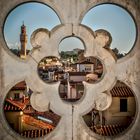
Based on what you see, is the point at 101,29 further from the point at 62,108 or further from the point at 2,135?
the point at 2,135

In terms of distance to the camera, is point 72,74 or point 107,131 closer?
point 107,131

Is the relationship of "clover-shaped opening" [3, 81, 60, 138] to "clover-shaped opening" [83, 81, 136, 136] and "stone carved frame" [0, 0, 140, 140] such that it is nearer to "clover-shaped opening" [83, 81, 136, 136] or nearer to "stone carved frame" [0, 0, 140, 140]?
"stone carved frame" [0, 0, 140, 140]

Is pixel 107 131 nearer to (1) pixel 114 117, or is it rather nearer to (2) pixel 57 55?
(2) pixel 57 55

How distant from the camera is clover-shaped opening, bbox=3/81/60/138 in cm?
307

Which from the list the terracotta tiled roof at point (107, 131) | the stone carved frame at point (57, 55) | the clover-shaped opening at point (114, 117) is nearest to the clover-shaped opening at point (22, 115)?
the stone carved frame at point (57, 55)

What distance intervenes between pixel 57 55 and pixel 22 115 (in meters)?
8.46

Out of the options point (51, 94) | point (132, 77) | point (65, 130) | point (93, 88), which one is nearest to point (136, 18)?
point (132, 77)

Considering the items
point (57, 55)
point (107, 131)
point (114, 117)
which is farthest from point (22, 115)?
point (57, 55)

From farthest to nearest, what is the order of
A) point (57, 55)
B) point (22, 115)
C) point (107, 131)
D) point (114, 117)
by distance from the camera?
point (22, 115) → point (114, 117) → point (107, 131) → point (57, 55)

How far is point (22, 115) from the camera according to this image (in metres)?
10.6

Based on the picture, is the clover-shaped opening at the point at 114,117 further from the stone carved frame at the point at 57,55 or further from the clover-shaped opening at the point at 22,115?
the clover-shaped opening at the point at 22,115

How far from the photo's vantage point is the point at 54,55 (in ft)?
7.99

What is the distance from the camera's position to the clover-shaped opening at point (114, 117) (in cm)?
323

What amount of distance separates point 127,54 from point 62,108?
702 millimetres
